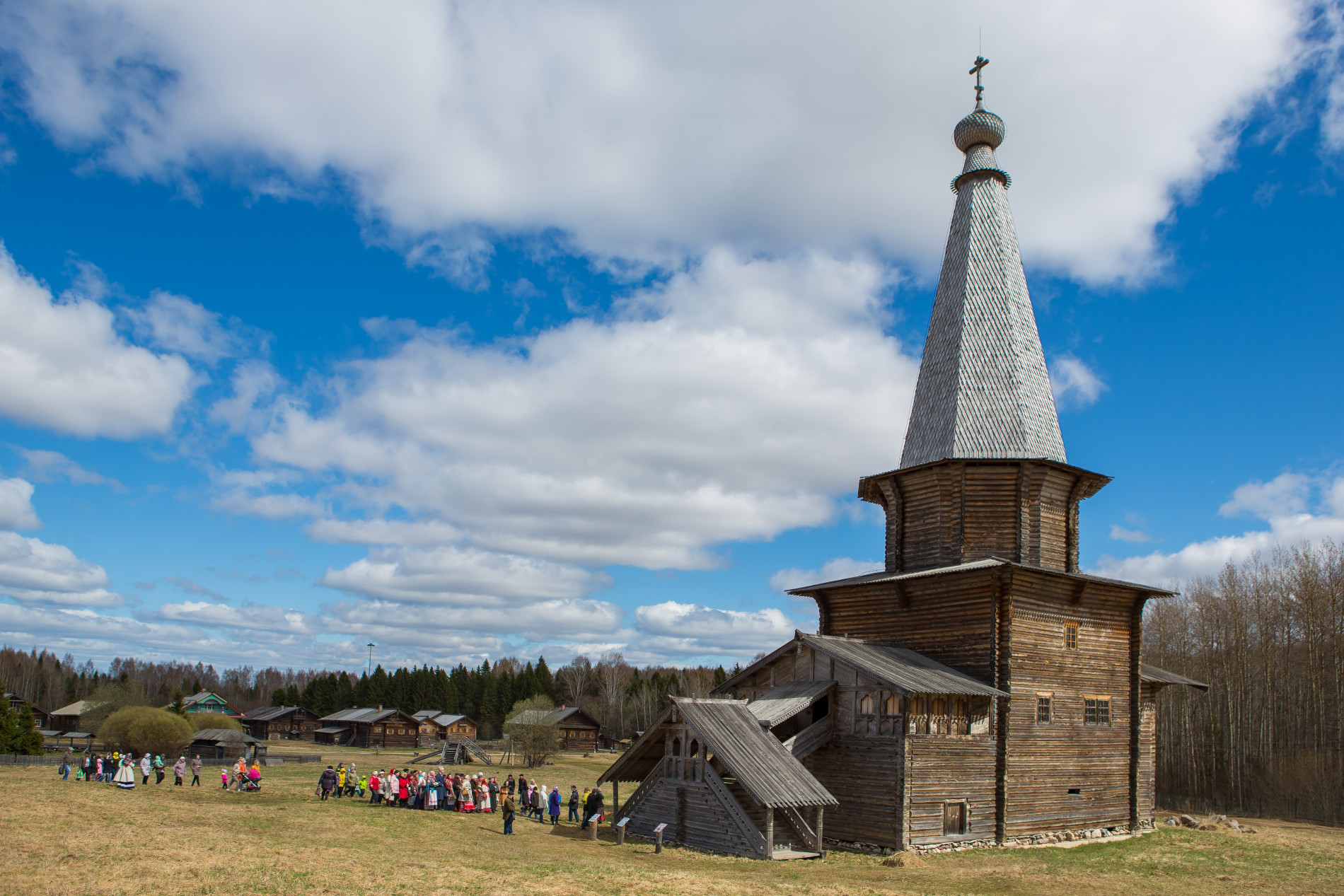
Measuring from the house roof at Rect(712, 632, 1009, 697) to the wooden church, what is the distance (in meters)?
0.09

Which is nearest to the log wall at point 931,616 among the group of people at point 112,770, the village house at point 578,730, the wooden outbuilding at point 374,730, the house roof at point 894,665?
the house roof at point 894,665

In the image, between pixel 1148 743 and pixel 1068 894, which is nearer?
pixel 1068 894

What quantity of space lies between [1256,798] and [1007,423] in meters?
33.0

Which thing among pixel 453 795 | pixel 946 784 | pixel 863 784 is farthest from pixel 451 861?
pixel 946 784

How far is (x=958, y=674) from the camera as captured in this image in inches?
933

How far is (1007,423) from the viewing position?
88.0 ft

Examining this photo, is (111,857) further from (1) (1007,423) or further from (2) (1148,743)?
(2) (1148,743)

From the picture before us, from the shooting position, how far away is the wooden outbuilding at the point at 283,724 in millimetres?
96500

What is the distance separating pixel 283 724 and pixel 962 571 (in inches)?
3719

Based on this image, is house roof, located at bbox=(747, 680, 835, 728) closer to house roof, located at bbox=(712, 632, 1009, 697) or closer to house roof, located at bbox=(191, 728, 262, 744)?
house roof, located at bbox=(712, 632, 1009, 697)

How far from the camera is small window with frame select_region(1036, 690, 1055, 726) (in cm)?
2431

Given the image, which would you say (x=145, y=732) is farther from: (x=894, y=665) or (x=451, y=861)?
(x=894, y=665)

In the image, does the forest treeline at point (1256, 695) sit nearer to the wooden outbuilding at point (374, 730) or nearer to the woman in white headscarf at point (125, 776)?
the woman in white headscarf at point (125, 776)

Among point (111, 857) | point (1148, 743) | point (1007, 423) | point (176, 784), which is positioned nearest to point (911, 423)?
point (1007, 423)
